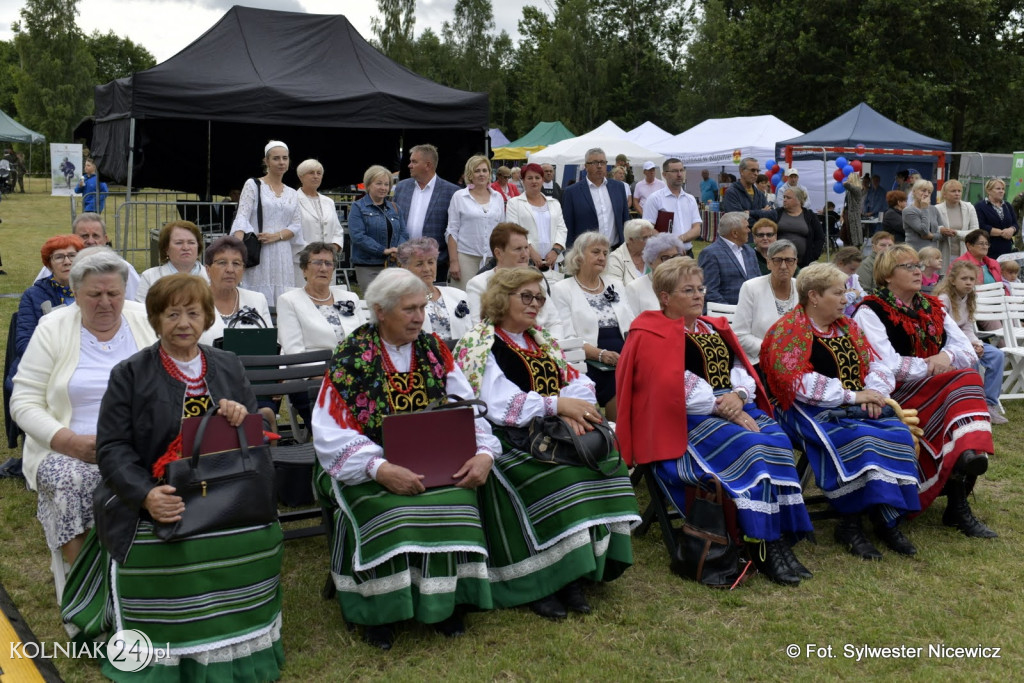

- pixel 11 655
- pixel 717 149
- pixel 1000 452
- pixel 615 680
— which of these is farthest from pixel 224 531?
pixel 717 149

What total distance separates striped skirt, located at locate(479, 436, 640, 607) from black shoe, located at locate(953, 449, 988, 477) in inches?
73.8

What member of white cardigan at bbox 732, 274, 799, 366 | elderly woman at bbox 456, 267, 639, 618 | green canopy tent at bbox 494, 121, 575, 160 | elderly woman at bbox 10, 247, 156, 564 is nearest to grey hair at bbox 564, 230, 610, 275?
white cardigan at bbox 732, 274, 799, 366

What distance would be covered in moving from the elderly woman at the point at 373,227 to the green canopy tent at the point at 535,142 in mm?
23125

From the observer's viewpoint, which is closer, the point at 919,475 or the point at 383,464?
the point at 383,464

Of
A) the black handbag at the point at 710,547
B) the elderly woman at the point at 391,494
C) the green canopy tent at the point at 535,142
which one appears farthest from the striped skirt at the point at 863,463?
the green canopy tent at the point at 535,142

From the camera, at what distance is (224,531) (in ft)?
10.3

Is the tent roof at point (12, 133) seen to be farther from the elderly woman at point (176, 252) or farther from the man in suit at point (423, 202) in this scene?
the elderly woman at point (176, 252)

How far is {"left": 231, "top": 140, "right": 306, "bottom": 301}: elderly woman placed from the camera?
685 centimetres

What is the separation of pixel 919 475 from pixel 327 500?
301 centimetres

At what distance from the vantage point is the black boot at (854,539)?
14.7 feet

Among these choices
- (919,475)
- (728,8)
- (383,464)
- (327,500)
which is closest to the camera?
(383,464)

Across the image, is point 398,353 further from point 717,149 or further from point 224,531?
point 717,149

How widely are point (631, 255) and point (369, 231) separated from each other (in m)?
2.01

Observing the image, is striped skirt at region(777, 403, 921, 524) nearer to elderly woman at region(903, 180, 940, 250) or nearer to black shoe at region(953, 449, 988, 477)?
black shoe at region(953, 449, 988, 477)
